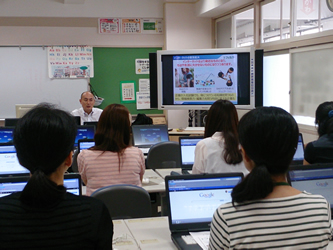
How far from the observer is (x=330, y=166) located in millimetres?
1993

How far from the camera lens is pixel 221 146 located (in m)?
2.51

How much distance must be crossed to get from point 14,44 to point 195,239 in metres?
5.88

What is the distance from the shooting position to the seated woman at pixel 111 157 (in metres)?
2.57

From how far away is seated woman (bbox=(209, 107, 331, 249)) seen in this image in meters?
1.11

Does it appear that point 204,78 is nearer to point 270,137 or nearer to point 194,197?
point 194,197

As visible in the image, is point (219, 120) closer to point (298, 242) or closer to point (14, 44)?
point (298, 242)

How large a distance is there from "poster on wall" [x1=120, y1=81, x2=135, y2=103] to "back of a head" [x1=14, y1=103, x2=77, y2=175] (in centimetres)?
604

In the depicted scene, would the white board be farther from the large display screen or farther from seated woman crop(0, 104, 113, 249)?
seated woman crop(0, 104, 113, 249)

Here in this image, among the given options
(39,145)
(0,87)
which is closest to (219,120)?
(39,145)

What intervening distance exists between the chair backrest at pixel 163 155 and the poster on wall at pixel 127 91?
3.26m

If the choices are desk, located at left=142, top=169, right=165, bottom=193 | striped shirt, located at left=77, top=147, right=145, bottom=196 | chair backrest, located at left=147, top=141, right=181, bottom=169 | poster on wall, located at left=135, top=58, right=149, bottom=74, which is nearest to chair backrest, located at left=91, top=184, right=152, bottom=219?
striped shirt, located at left=77, top=147, right=145, bottom=196

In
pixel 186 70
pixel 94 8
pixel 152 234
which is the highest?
pixel 94 8

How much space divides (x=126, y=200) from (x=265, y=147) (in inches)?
51.7

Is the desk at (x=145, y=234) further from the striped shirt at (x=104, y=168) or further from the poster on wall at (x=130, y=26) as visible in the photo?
the poster on wall at (x=130, y=26)
